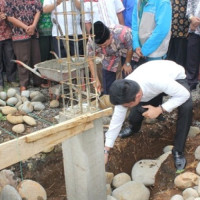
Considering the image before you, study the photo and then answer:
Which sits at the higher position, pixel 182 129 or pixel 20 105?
pixel 182 129

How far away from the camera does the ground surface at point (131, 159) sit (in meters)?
3.46

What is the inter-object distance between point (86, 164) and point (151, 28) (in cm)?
195

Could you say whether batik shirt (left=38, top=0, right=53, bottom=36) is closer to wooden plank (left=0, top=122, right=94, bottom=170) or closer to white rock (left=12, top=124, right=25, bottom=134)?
white rock (left=12, top=124, right=25, bottom=134)

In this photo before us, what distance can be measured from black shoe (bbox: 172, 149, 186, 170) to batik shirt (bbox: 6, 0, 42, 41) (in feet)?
10.0

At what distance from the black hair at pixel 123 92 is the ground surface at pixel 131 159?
1.09m

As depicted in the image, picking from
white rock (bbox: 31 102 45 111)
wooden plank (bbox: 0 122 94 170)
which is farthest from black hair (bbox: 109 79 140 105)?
white rock (bbox: 31 102 45 111)

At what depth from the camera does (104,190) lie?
304 centimetres

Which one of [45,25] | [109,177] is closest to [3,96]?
[45,25]

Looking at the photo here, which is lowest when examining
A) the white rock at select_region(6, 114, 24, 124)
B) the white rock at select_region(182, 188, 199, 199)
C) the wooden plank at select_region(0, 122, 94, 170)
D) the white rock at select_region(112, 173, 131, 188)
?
the white rock at select_region(112, 173, 131, 188)

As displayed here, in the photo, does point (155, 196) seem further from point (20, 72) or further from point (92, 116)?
point (20, 72)

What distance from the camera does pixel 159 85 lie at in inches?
120

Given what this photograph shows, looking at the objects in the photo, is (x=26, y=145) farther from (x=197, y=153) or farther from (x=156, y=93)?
(x=197, y=153)

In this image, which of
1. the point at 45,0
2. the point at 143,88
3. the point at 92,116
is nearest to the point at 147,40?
the point at 143,88

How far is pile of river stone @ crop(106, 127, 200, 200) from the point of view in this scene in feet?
10.1
